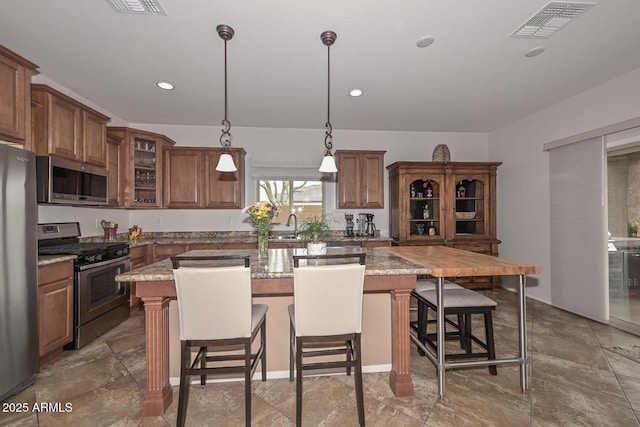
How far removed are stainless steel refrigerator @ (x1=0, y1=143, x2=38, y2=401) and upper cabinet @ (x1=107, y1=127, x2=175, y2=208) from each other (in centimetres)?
185

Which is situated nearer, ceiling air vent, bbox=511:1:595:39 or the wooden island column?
the wooden island column

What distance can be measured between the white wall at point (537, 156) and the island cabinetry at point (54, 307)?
5.56m

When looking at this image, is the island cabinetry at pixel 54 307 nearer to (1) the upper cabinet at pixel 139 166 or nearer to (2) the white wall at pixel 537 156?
(1) the upper cabinet at pixel 139 166

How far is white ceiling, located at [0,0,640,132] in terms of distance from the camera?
80.7 inches

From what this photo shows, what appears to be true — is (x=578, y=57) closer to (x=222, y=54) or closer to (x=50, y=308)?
(x=222, y=54)

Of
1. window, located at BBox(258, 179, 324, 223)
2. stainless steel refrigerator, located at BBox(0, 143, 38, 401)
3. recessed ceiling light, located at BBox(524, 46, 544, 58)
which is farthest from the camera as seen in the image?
window, located at BBox(258, 179, 324, 223)

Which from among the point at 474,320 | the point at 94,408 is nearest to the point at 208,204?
the point at 94,408

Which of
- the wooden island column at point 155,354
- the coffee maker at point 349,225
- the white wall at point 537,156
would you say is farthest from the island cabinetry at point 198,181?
the white wall at point 537,156

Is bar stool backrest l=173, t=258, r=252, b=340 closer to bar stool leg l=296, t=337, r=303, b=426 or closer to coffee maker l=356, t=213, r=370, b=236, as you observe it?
bar stool leg l=296, t=337, r=303, b=426

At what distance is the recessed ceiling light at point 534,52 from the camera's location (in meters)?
2.52

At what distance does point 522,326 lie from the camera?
77.5 inches

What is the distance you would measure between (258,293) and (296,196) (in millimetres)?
3191

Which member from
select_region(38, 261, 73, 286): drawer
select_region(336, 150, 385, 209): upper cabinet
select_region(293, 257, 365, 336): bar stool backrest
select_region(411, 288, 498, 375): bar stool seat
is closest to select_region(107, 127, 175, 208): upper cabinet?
select_region(38, 261, 73, 286): drawer

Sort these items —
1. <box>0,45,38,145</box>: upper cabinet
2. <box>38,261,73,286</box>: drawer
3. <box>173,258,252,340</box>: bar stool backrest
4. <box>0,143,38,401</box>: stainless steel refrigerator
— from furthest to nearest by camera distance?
<box>38,261,73,286</box>: drawer → <box>0,45,38,145</box>: upper cabinet → <box>0,143,38,401</box>: stainless steel refrigerator → <box>173,258,252,340</box>: bar stool backrest
